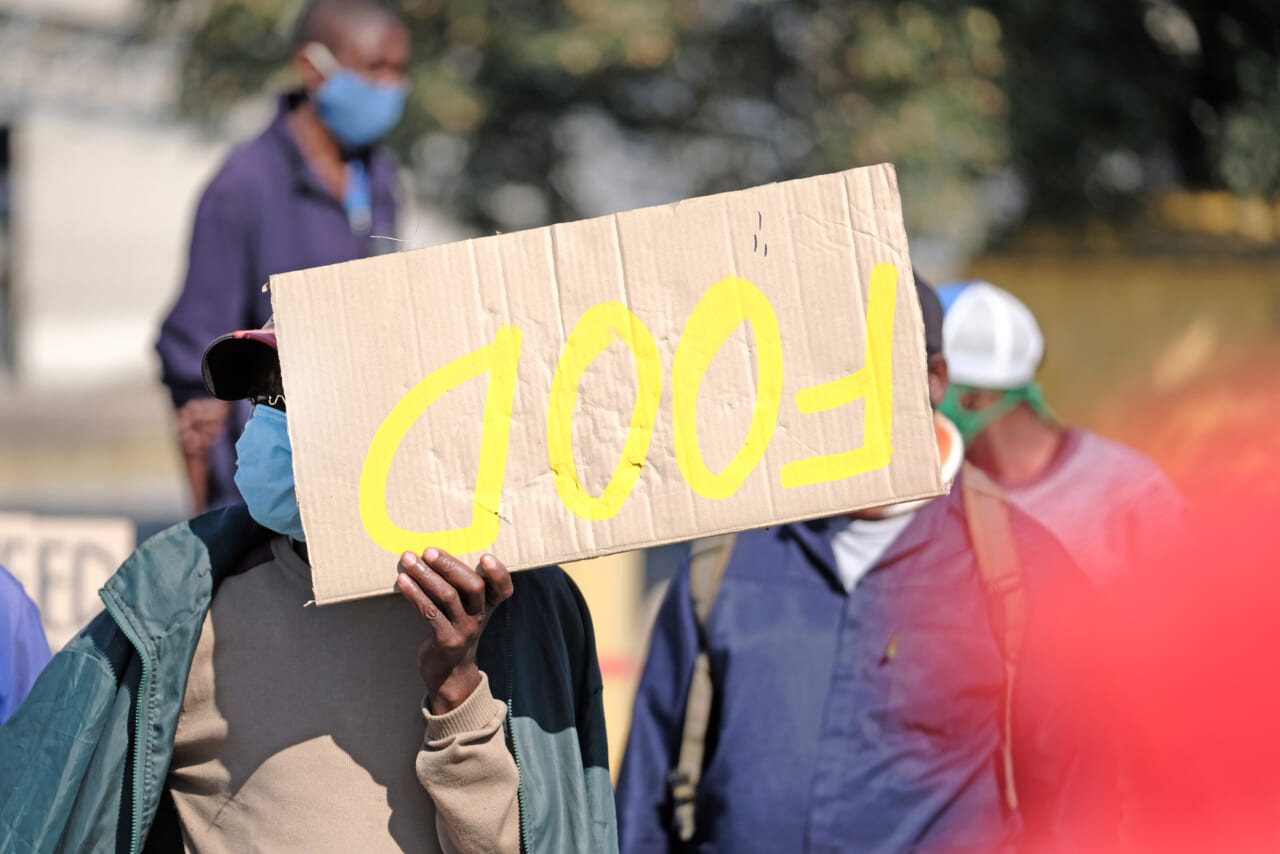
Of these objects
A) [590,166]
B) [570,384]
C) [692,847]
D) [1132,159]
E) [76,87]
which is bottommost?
[692,847]

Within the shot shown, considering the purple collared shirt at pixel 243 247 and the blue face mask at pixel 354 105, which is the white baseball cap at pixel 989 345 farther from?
the blue face mask at pixel 354 105

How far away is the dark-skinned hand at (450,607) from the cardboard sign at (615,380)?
0.04 m

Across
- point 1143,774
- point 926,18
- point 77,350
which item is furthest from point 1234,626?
point 77,350

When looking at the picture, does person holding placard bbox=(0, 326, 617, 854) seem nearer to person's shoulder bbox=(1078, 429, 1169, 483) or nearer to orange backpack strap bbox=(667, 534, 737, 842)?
orange backpack strap bbox=(667, 534, 737, 842)

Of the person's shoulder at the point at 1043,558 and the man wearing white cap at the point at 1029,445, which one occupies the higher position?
the man wearing white cap at the point at 1029,445

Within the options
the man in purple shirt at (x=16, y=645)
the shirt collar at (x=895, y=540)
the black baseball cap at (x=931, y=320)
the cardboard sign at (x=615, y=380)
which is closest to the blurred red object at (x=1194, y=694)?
the shirt collar at (x=895, y=540)

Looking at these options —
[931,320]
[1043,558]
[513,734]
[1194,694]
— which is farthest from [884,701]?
[513,734]

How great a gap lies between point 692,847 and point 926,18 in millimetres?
8862

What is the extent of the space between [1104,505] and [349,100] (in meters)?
2.73

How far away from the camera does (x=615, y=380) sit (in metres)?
2.24

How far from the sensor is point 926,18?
36.2ft

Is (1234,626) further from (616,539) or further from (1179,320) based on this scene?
(1179,320)

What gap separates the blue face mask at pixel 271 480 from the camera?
2.28 meters

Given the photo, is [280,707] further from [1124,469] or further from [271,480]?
[1124,469]
